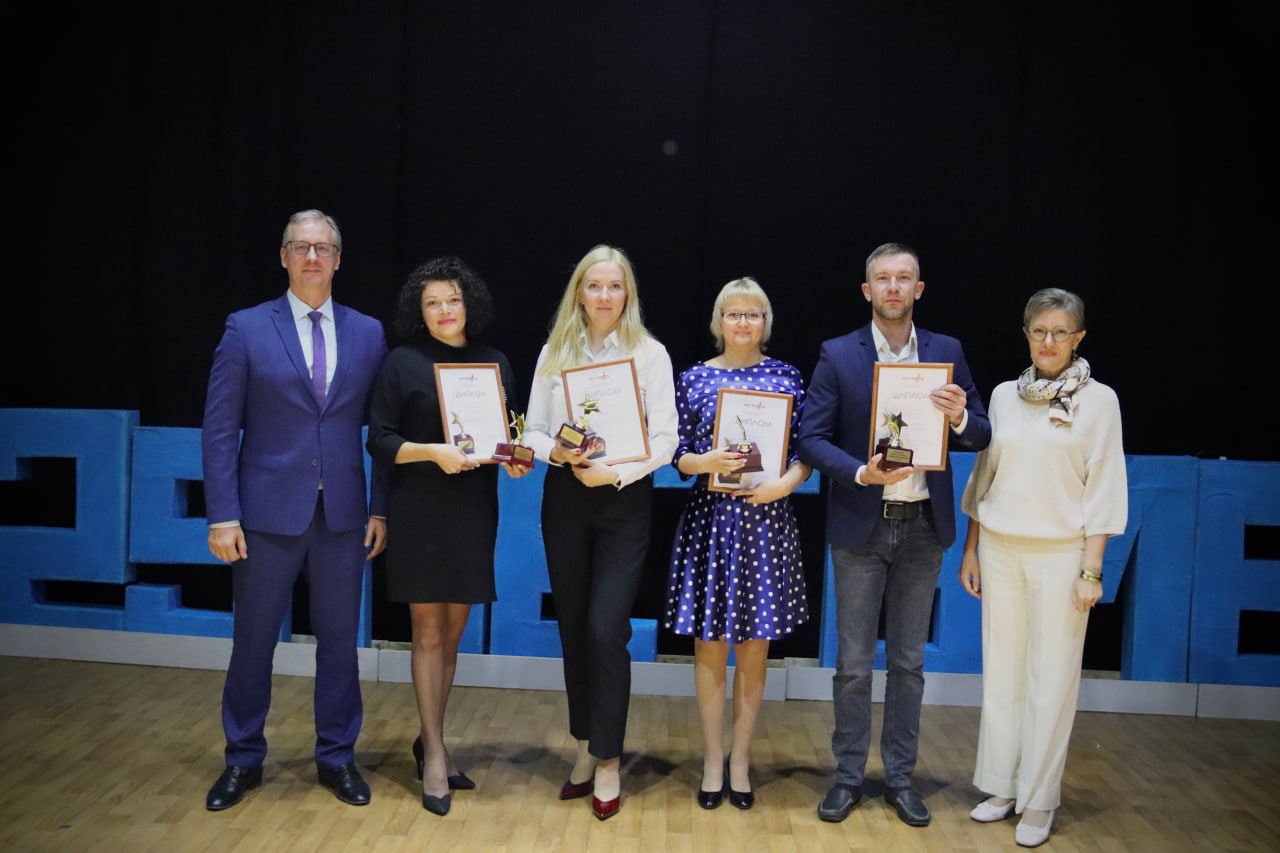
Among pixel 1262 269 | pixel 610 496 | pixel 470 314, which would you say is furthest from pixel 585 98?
pixel 1262 269

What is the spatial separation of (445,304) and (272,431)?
0.63 m

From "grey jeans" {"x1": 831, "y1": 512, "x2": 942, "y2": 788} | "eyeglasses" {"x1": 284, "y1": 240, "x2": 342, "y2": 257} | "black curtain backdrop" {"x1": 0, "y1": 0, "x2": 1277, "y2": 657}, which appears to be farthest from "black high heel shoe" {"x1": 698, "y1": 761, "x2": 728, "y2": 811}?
"eyeglasses" {"x1": 284, "y1": 240, "x2": 342, "y2": 257}

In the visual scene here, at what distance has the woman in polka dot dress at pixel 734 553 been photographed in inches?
120

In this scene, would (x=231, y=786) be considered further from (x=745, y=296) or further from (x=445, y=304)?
(x=745, y=296)

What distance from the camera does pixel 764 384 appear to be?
3.09 metres

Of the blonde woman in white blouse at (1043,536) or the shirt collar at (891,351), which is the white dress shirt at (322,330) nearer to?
the shirt collar at (891,351)

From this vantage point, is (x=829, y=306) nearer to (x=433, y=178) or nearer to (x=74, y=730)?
(x=433, y=178)

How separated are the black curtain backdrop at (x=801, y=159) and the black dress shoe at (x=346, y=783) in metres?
1.72

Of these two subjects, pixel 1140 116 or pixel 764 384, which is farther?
pixel 1140 116

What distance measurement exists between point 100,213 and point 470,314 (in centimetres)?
270

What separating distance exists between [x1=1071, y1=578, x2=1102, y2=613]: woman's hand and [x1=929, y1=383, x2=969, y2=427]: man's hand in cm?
60

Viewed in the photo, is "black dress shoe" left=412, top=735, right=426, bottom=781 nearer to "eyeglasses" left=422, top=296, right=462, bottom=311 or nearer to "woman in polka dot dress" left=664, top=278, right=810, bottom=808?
"woman in polka dot dress" left=664, top=278, right=810, bottom=808

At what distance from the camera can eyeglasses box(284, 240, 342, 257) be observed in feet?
10.1

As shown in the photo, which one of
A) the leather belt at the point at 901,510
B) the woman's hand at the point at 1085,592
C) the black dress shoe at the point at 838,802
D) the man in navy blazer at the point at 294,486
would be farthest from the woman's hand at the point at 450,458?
the woman's hand at the point at 1085,592
